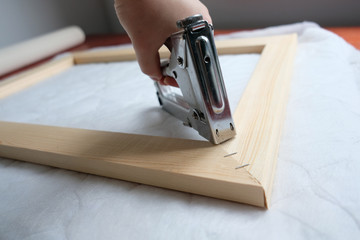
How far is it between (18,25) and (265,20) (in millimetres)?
1781

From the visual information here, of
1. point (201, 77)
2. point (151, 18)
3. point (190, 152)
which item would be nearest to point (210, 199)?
point (190, 152)

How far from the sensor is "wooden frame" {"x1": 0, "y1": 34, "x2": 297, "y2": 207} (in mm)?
540

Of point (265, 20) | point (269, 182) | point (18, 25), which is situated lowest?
point (265, 20)

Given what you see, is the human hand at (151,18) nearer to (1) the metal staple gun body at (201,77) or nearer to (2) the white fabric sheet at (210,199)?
(1) the metal staple gun body at (201,77)

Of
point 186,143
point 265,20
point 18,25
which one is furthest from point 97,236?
point 18,25

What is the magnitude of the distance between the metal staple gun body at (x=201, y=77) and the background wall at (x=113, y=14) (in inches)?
55.4

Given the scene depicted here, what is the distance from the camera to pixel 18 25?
2246 mm

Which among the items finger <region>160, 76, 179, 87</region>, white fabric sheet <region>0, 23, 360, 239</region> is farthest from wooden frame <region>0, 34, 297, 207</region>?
finger <region>160, 76, 179, 87</region>

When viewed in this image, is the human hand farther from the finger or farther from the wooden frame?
the wooden frame

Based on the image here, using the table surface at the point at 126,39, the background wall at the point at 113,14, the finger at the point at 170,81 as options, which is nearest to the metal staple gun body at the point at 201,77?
the finger at the point at 170,81

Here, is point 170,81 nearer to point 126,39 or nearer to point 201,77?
point 201,77

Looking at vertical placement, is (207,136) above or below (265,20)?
above

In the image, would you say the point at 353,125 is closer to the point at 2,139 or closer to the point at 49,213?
the point at 49,213

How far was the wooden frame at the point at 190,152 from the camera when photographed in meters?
0.54
